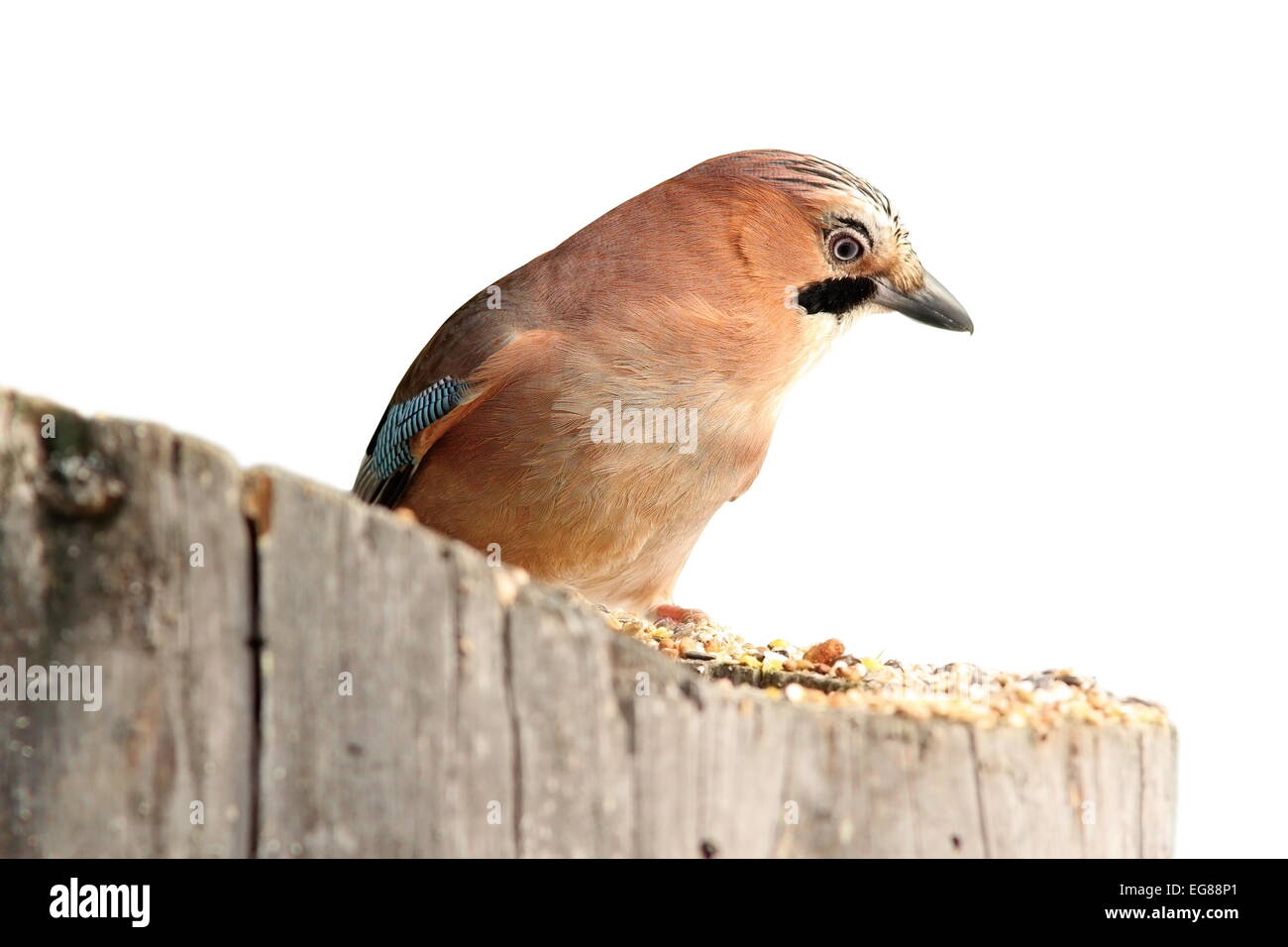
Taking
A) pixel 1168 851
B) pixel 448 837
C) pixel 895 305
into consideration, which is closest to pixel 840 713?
pixel 448 837

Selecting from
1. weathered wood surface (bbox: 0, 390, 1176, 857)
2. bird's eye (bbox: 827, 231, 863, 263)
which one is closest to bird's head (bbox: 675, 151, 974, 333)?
bird's eye (bbox: 827, 231, 863, 263)

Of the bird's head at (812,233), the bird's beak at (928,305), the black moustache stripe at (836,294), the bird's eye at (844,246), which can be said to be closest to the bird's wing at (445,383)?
the bird's head at (812,233)

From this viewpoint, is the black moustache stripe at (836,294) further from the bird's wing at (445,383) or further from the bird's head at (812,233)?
the bird's wing at (445,383)

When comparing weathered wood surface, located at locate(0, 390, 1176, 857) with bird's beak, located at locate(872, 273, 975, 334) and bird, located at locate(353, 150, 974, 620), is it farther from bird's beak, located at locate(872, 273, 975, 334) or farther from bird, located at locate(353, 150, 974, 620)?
bird's beak, located at locate(872, 273, 975, 334)

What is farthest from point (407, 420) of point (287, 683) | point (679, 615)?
point (287, 683)

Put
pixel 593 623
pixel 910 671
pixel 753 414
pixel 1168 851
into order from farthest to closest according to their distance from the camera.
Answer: pixel 753 414
pixel 910 671
pixel 1168 851
pixel 593 623

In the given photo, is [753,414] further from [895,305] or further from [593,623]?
[593,623]
